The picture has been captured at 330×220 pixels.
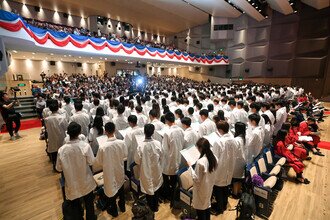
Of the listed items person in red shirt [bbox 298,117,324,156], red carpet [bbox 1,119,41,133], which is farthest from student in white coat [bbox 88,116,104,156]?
red carpet [bbox 1,119,41,133]

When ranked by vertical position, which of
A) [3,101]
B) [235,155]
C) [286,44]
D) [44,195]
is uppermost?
[286,44]

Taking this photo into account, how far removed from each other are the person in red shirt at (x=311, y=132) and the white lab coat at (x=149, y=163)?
14.7 ft

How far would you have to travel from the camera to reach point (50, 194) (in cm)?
380

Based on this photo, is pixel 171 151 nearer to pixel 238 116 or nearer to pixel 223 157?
pixel 223 157

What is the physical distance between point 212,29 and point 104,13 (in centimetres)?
1400

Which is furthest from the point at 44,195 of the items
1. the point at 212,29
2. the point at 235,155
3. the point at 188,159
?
the point at 212,29

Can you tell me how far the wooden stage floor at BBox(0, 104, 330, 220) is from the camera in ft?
10.5

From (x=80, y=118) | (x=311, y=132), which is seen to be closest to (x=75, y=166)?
(x=80, y=118)

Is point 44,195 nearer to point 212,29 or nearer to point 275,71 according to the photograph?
point 275,71

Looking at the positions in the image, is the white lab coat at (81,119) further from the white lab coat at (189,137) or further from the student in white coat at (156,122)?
the white lab coat at (189,137)

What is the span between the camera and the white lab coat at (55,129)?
440 cm

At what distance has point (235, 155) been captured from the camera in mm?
3078

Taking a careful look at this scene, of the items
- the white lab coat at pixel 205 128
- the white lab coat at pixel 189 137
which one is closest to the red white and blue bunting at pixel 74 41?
the white lab coat at pixel 189 137

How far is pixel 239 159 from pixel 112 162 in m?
2.23
